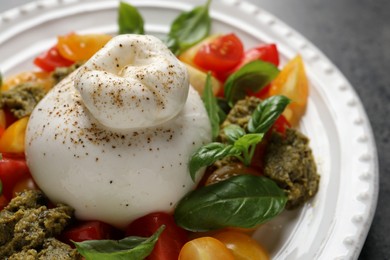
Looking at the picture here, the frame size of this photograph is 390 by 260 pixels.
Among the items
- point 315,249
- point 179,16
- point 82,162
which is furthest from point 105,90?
point 179,16

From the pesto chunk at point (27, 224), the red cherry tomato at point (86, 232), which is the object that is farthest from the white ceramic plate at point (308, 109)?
the pesto chunk at point (27, 224)

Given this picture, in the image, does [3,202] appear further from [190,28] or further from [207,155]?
[190,28]

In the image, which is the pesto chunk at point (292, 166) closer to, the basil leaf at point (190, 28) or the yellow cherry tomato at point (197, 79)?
the yellow cherry tomato at point (197, 79)

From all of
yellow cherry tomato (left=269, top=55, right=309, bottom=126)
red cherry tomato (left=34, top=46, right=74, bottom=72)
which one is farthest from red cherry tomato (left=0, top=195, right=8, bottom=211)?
yellow cherry tomato (left=269, top=55, right=309, bottom=126)

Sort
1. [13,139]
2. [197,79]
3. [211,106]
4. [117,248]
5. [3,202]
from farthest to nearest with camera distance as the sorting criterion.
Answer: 1. [197,79]
2. [211,106]
3. [13,139]
4. [3,202]
5. [117,248]

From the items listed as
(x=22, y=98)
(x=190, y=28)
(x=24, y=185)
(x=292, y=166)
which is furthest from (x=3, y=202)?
(x=190, y=28)

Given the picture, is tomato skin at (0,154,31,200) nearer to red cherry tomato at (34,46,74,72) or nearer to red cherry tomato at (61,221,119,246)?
red cherry tomato at (61,221,119,246)
